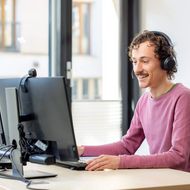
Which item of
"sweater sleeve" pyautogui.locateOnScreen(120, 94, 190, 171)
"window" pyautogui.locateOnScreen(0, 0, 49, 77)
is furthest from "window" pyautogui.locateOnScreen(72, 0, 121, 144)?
"sweater sleeve" pyautogui.locateOnScreen(120, 94, 190, 171)

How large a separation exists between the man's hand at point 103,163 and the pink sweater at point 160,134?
0.03 metres

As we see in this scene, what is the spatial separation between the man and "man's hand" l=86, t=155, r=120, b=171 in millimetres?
288

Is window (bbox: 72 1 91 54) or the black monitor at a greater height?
window (bbox: 72 1 91 54)

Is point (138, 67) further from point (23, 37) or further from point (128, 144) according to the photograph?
point (23, 37)

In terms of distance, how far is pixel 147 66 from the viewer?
2184 millimetres

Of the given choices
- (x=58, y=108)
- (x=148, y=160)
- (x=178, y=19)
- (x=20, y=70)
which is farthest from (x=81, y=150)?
(x=178, y=19)

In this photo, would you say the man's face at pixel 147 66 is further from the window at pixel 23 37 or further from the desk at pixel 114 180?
the window at pixel 23 37

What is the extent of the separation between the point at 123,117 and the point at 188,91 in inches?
57.5

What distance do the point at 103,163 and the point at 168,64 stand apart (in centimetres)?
65

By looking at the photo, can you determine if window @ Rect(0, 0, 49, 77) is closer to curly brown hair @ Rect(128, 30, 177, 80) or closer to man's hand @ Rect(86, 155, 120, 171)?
curly brown hair @ Rect(128, 30, 177, 80)

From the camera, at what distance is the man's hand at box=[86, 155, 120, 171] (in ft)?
5.99

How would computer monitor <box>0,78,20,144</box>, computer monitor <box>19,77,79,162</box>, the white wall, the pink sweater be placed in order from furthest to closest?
the white wall
the pink sweater
computer monitor <box>0,78,20,144</box>
computer monitor <box>19,77,79,162</box>

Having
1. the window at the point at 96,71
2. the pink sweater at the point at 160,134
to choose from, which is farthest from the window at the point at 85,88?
the pink sweater at the point at 160,134

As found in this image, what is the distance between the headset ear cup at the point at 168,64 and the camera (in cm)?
219
